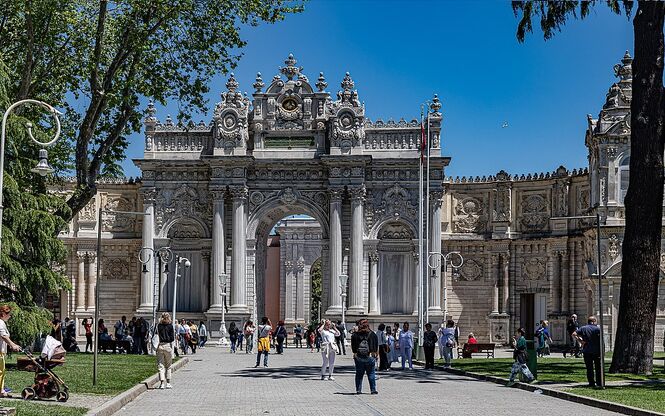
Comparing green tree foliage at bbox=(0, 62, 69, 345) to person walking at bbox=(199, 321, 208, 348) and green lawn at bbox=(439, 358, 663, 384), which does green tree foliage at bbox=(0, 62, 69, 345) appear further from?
person walking at bbox=(199, 321, 208, 348)

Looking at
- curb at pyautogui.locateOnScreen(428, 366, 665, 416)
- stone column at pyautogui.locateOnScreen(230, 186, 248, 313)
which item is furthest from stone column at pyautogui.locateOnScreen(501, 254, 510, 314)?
curb at pyautogui.locateOnScreen(428, 366, 665, 416)

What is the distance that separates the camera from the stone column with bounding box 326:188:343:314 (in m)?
59.8

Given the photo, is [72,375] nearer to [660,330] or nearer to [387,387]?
[387,387]

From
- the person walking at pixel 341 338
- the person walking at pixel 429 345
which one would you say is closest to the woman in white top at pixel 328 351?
the person walking at pixel 429 345

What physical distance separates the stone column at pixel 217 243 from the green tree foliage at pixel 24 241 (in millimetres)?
26941

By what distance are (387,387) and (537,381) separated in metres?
4.11

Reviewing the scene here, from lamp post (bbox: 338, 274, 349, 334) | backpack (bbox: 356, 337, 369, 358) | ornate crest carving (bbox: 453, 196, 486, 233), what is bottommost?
backpack (bbox: 356, 337, 369, 358)

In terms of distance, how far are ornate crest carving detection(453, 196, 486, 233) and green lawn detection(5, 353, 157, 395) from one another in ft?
86.9

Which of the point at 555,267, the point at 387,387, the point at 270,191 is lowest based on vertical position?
the point at 387,387

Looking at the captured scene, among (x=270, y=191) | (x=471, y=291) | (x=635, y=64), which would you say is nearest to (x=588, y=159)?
(x=471, y=291)

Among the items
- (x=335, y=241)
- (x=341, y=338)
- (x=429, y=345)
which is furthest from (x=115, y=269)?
(x=429, y=345)

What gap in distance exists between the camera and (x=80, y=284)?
6338cm

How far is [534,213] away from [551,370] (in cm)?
2631

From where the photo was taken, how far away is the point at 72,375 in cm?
2923
